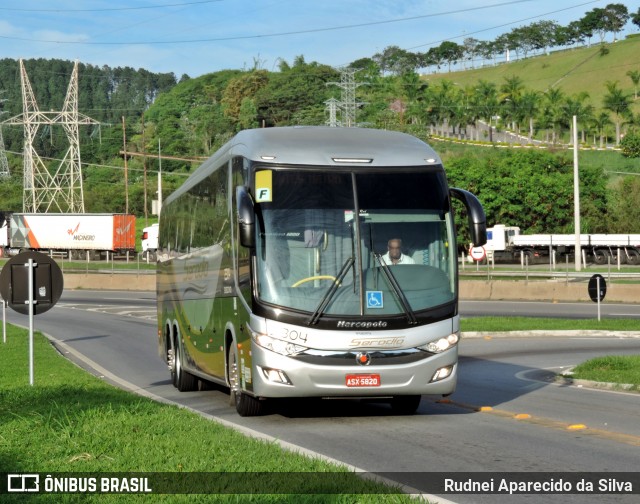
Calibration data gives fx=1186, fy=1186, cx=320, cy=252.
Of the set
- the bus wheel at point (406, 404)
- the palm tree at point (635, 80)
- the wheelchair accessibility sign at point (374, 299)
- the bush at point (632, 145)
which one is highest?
the palm tree at point (635, 80)

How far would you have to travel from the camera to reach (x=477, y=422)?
14.2 m

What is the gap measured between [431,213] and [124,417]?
15.0ft

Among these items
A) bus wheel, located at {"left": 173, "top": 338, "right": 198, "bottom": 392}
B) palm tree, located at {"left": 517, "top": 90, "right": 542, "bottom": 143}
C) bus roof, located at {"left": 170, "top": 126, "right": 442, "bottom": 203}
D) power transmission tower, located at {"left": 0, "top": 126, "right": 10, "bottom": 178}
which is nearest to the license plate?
bus roof, located at {"left": 170, "top": 126, "right": 442, "bottom": 203}

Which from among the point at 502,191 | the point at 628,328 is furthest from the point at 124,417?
the point at 502,191

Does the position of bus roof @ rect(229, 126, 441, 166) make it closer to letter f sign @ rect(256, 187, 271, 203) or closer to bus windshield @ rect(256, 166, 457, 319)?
bus windshield @ rect(256, 166, 457, 319)

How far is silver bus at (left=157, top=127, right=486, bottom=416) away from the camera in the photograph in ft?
45.4

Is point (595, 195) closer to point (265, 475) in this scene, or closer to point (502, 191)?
point (502, 191)

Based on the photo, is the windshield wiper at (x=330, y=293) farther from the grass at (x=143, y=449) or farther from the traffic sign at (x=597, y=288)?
the traffic sign at (x=597, y=288)

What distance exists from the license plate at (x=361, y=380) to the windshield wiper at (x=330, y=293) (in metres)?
0.78

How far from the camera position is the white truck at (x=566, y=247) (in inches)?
3177

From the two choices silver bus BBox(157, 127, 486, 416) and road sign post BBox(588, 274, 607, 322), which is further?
road sign post BBox(588, 274, 607, 322)

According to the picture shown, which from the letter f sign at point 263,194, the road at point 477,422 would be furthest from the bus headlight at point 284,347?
the letter f sign at point 263,194

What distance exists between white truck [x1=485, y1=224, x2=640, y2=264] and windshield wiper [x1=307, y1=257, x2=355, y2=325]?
207 feet

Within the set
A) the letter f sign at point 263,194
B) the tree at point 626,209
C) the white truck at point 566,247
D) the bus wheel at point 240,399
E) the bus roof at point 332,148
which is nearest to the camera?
the letter f sign at point 263,194
